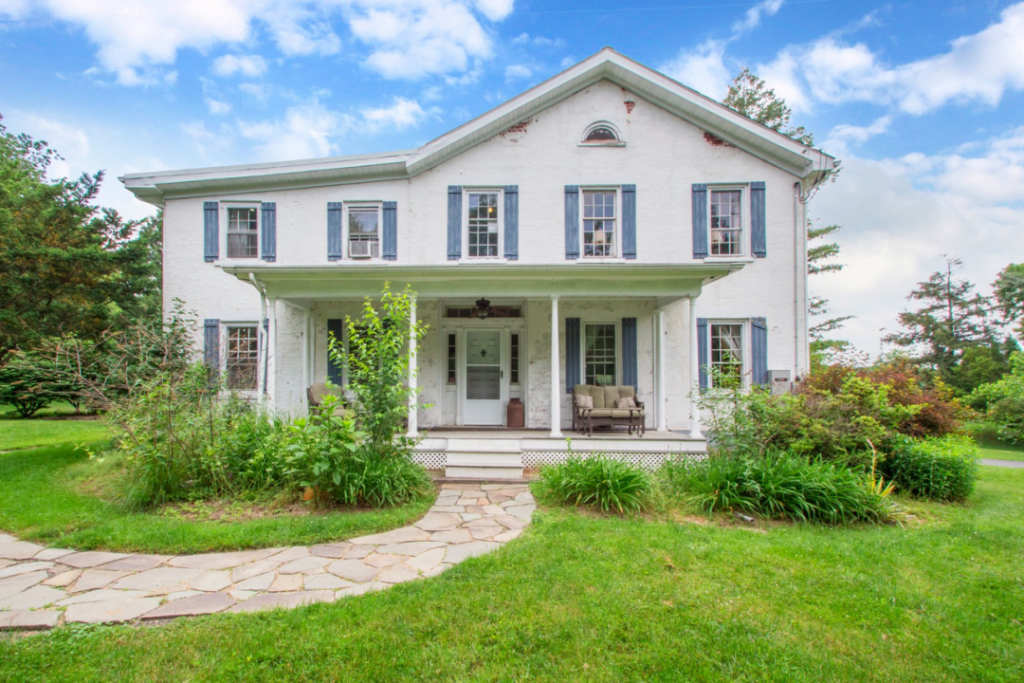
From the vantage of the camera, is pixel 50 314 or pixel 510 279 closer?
pixel 510 279

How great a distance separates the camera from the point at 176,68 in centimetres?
998

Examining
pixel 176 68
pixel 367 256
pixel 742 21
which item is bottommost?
pixel 367 256

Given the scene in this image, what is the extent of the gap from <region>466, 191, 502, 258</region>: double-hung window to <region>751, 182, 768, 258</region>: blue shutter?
5.23 metres

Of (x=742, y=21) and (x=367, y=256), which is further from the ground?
(x=742, y=21)

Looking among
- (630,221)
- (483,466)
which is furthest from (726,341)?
(483,466)

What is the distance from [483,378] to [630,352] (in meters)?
3.03

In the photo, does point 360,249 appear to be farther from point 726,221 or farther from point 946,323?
point 946,323

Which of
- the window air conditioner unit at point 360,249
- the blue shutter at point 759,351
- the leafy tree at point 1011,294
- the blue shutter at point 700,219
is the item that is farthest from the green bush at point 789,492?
the leafy tree at point 1011,294

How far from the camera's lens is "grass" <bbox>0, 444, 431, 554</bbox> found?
3789 mm

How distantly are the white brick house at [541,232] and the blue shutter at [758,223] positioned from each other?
0.04 m

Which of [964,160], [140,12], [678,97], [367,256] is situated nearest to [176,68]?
[140,12]

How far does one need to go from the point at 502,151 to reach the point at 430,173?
1.60m

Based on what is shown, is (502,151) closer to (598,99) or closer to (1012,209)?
(598,99)

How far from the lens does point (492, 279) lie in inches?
283
